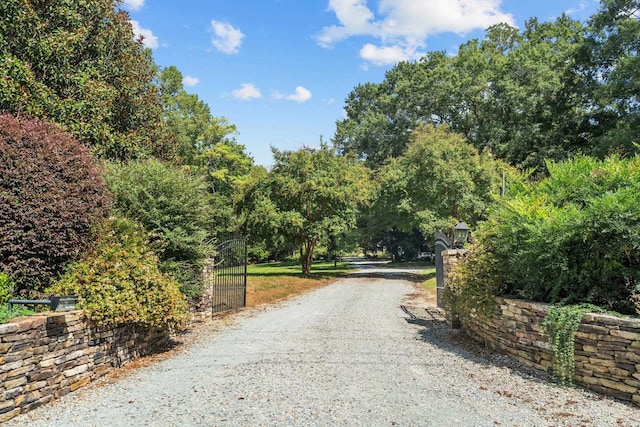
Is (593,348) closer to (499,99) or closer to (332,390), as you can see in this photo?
(332,390)

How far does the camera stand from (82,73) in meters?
10.8

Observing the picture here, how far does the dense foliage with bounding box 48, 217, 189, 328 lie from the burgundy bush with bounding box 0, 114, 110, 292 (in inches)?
11.6

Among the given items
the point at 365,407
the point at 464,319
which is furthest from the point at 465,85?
the point at 365,407

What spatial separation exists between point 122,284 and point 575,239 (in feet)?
19.2

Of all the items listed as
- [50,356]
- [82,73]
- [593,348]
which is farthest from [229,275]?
→ [593,348]

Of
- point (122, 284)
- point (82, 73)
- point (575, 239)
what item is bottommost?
point (122, 284)

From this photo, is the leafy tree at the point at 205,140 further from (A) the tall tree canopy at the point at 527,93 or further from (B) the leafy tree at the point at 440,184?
(A) the tall tree canopy at the point at 527,93

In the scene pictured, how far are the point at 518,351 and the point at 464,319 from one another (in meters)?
2.17

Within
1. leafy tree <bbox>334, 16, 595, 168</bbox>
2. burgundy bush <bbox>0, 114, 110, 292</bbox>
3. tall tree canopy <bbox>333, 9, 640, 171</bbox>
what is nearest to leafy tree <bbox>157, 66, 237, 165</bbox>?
leafy tree <bbox>334, 16, 595, 168</bbox>

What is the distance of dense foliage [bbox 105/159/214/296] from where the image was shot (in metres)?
7.52

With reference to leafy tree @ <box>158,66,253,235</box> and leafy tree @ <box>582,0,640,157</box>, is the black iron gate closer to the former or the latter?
leafy tree @ <box>158,66,253,235</box>

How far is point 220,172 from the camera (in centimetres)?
2714

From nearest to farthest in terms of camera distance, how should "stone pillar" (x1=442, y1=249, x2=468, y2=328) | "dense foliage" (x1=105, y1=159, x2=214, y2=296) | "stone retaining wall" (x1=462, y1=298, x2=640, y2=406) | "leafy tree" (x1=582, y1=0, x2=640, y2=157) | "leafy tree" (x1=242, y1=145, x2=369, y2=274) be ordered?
"stone retaining wall" (x1=462, y1=298, x2=640, y2=406) < "dense foliage" (x1=105, y1=159, x2=214, y2=296) < "stone pillar" (x1=442, y1=249, x2=468, y2=328) < "leafy tree" (x1=582, y1=0, x2=640, y2=157) < "leafy tree" (x1=242, y1=145, x2=369, y2=274)

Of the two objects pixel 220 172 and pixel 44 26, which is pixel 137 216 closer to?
pixel 44 26
